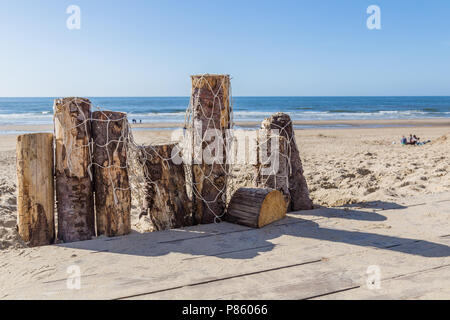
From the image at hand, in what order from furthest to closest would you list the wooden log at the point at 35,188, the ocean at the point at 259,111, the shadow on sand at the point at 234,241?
the ocean at the point at 259,111, the wooden log at the point at 35,188, the shadow on sand at the point at 234,241

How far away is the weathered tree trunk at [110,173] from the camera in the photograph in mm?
3414

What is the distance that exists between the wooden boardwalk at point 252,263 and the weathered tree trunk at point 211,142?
33 centimetres

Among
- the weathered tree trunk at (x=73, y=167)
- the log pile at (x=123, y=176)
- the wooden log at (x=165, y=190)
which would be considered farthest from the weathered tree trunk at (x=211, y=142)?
the weathered tree trunk at (x=73, y=167)

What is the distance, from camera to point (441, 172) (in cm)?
615

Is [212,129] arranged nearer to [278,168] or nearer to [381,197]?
[278,168]

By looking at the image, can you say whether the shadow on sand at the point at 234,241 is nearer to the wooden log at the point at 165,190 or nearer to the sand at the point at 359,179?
the wooden log at the point at 165,190

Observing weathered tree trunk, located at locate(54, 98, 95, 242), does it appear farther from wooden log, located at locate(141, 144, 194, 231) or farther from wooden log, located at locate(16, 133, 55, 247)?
Answer: wooden log, located at locate(141, 144, 194, 231)

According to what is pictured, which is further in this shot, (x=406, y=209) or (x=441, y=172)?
(x=441, y=172)

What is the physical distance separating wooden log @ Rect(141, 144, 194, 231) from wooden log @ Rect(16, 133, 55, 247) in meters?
0.88

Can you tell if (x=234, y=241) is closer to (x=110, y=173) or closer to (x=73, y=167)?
(x=110, y=173)

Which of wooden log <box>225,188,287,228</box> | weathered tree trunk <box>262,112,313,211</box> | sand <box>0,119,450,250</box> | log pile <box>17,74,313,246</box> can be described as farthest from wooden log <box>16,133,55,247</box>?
weathered tree trunk <box>262,112,313,211</box>

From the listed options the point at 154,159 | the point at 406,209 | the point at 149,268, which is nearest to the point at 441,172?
the point at 406,209

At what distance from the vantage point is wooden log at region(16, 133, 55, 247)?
10.5 ft
